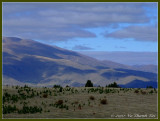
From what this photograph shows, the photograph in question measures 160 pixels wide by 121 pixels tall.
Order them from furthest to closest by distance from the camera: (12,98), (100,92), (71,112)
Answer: (100,92), (12,98), (71,112)

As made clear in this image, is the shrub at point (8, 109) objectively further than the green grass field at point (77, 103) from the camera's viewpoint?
Yes

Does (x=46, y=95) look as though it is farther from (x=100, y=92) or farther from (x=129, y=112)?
(x=129, y=112)

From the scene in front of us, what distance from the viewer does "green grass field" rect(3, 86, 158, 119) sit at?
29.7 metres

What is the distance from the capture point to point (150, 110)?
31906 millimetres

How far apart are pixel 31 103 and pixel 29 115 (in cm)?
506

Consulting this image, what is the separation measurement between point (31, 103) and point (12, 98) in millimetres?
2701

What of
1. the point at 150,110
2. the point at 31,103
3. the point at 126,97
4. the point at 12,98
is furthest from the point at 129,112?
the point at 12,98

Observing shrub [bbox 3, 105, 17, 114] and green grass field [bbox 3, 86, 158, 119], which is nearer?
green grass field [bbox 3, 86, 158, 119]

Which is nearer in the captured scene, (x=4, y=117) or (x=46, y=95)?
(x=4, y=117)

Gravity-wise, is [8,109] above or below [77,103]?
below

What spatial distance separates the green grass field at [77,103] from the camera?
29.7 m

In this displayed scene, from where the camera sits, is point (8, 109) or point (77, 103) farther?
point (77, 103)

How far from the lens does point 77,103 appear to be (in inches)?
1342

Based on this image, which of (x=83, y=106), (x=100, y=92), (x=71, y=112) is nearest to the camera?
(x=71, y=112)
